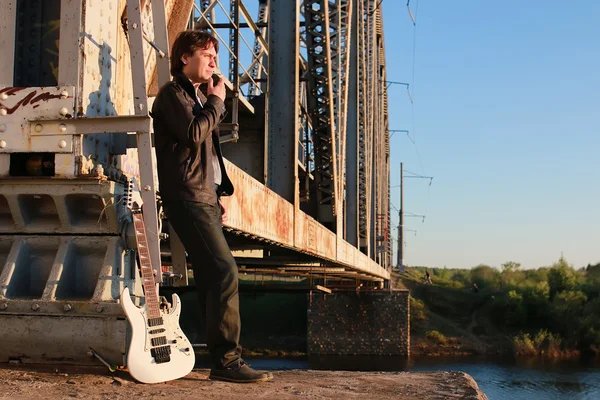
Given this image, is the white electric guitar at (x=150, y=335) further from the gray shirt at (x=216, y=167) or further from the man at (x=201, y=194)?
the gray shirt at (x=216, y=167)

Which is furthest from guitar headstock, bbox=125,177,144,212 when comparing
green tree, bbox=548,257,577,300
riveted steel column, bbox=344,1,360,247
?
green tree, bbox=548,257,577,300

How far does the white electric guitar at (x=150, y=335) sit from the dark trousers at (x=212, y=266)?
0.56 feet

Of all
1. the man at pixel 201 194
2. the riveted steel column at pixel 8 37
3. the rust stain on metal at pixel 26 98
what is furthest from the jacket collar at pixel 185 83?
the riveted steel column at pixel 8 37

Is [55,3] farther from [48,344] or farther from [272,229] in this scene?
[272,229]

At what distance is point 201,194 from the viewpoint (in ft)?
14.0

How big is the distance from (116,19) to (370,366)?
33415mm

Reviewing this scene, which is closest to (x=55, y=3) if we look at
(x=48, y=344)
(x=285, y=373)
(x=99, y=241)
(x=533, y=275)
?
(x=99, y=241)

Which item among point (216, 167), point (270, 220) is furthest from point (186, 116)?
point (270, 220)

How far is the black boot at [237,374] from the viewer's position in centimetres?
434

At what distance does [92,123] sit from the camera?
430 cm

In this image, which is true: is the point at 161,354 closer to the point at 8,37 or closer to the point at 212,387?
the point at 212,387

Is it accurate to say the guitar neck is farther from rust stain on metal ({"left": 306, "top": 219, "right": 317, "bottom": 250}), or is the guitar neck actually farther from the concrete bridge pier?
the concrete bridge pier

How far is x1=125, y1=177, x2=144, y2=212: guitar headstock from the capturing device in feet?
14.2

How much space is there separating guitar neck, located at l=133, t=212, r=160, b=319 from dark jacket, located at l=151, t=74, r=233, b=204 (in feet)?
0.64
